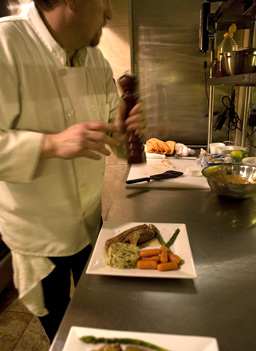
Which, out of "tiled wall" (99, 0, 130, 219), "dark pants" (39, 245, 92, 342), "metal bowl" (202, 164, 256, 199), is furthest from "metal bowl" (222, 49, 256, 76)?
"tiled wall" (99, 0, 130, 219)

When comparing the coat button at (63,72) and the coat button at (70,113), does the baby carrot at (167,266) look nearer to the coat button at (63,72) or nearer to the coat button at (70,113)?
the coat button at (70,113)

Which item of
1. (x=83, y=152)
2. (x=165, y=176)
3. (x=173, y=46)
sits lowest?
(x=165, y=176)

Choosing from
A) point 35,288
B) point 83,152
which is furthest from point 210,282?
point 35,288

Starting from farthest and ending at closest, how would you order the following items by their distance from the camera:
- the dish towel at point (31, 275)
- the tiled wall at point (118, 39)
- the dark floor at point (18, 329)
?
1. the tiled wall at point (118, 39)
2. the dark floor at point (18, 329)
3. the dish towel at point (31, 275)

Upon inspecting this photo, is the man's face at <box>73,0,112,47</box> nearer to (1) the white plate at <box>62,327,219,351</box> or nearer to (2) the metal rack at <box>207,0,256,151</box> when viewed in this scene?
(2) the metal rack at <box>207,0,256,151</box>

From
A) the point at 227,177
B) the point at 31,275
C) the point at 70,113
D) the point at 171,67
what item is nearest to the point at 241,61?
the point at 227,177

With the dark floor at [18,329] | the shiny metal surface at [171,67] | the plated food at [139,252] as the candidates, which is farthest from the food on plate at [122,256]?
the shiny metal surface at [171,67]

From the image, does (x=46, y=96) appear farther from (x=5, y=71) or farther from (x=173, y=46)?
(x=173, y=46)

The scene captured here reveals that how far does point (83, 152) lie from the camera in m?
0.70

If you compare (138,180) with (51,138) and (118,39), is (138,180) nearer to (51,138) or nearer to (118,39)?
(51,138)

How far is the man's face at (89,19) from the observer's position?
29.8 inches

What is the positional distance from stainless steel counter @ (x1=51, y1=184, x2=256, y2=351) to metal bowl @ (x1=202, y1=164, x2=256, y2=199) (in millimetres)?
185

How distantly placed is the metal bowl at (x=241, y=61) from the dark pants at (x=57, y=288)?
0.98 m

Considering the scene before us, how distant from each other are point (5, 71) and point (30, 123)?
148mm
